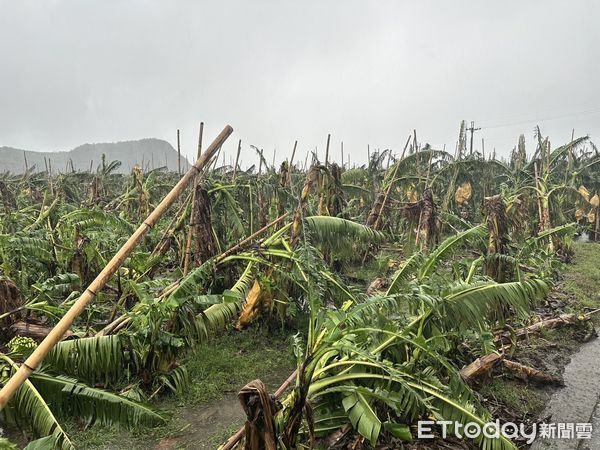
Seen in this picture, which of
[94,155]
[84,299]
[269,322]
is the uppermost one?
[94,155]

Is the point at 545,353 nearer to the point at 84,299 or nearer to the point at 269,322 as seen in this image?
the point at 269,322

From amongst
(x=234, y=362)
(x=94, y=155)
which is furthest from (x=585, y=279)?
(x=94, y=155)

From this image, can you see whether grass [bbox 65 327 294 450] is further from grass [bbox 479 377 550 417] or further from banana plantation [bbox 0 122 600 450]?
grass [bbox 479 377 550 417]

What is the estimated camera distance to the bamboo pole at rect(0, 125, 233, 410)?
183cm

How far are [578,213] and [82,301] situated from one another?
1730cm

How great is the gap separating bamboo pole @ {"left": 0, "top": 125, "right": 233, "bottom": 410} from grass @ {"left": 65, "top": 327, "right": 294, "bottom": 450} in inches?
87.6

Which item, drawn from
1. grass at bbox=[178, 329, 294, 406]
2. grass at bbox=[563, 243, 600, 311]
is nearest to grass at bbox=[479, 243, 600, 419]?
grass at bbox=[563, 243, 600, 311]

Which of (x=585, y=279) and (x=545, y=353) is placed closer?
(x=545, y=353)

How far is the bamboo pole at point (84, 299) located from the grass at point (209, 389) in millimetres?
2225

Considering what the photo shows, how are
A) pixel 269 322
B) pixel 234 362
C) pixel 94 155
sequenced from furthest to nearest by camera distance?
pixel 94 155 < pixel 269 322 < pixel 234 362

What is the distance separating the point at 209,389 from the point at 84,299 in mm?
3224

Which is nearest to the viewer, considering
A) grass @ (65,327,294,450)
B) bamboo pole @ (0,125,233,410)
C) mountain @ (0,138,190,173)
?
bamboo pole @ (0,125,233,410)

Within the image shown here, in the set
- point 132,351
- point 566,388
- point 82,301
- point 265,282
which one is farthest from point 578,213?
point 82,301

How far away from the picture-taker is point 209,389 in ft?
15.8
